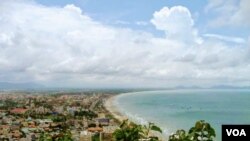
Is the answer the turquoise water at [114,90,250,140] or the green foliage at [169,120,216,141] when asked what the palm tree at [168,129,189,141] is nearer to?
the green foliage at [169,120,216,141]

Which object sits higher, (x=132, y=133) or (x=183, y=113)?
(x=132, y=133)

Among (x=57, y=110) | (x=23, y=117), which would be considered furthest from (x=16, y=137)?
(x=57, y=110)

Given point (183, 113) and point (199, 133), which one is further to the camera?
point (183, 113)

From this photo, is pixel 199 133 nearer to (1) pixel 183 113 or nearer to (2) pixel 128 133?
(2) pixel 128 133

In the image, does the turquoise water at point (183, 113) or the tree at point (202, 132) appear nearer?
the tree at point (202, 132)

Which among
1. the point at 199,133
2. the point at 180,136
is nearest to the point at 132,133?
the point at 180,136

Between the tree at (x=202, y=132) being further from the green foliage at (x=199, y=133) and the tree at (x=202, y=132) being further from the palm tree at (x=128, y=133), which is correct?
the palm tree at (x=128, y=133)

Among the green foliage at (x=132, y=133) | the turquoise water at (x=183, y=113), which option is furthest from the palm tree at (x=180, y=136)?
the turquoise water at (x=183, y=113)

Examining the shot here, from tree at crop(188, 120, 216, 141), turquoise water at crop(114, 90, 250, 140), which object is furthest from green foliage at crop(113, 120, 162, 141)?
turquoise water at crop(114, 90, 250, 140)

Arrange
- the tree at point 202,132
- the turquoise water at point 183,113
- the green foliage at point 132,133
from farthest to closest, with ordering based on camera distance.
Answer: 1. the turquoise water at point 183,113
2. the green foliage at point 132,133
3. the tree at point 202,132

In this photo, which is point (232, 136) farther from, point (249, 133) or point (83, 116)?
point (83, 116)

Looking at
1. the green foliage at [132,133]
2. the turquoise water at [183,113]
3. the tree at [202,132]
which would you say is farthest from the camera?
the turquoise water at [183,113]
